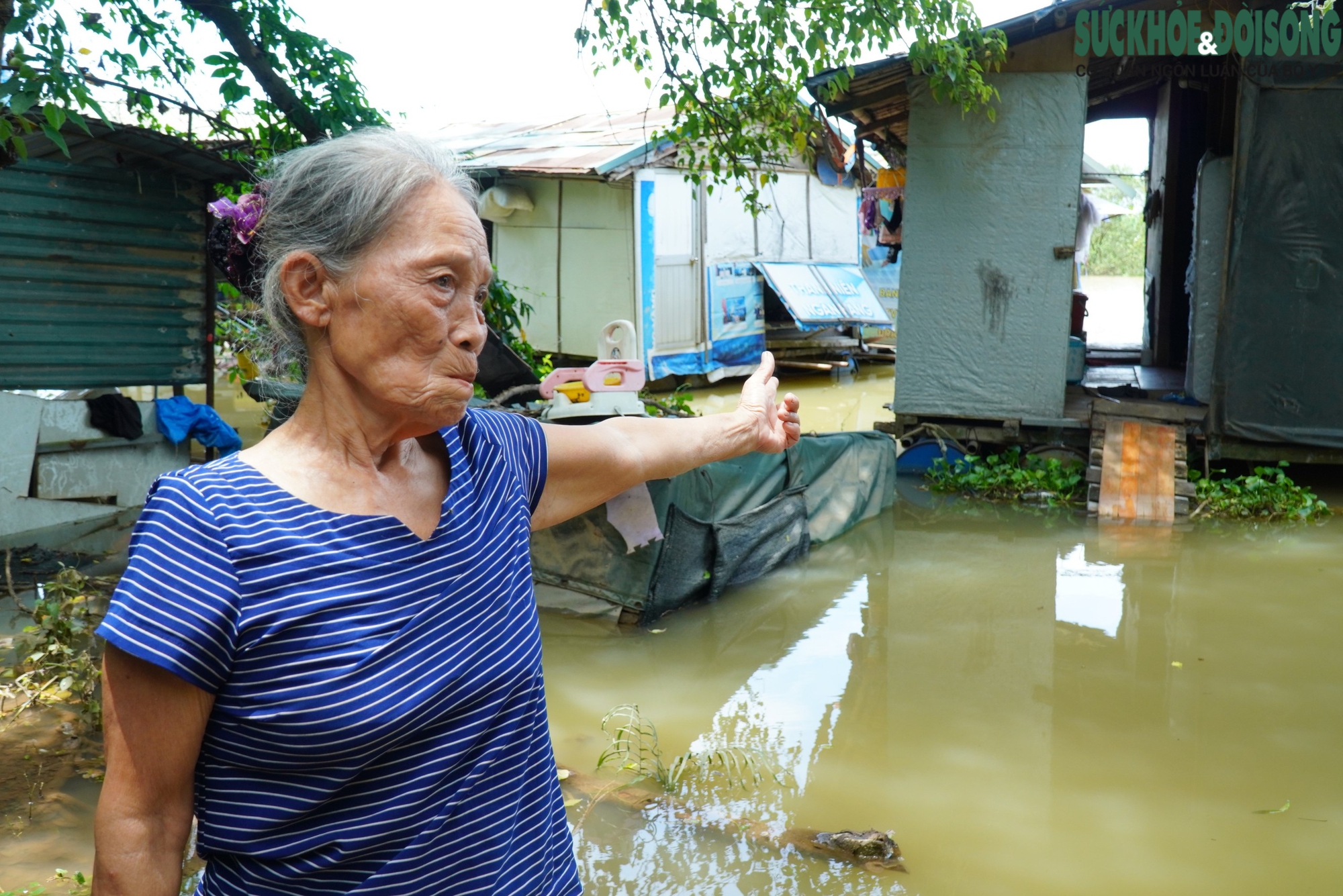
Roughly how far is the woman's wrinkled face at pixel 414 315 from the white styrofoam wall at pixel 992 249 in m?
7.34

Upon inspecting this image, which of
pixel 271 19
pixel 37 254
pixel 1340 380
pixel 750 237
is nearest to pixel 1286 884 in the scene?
pixel 1340 380

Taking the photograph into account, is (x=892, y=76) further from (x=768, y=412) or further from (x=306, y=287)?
(x=306, y=287)

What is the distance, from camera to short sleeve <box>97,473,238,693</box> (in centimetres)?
113

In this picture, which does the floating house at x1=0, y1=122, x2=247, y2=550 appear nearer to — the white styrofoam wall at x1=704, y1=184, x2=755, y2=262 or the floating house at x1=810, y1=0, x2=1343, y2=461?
the floating house at x1=810, y1=0, x2=1343, y2=461

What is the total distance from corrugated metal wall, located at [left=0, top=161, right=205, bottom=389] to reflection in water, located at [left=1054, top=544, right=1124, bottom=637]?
6.18m

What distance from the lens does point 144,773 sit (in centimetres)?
120

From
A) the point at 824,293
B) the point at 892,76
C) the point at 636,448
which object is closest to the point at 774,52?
the point at 892,76

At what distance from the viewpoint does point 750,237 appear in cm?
1468

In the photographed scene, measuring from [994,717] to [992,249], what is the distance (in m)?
4.81

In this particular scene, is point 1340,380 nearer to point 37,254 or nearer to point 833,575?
point 833,575

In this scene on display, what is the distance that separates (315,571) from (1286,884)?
3.37 m

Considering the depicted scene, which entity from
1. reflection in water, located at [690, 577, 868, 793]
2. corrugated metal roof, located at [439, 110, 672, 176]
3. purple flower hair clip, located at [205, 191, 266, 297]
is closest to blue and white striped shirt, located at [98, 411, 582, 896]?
purple flower hair clip, located at [205, 191, 266, 297]

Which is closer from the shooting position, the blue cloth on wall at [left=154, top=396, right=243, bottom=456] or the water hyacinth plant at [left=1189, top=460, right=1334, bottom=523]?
the blue cloth on wall at [left=154, top=396, right=243, bottom=456]

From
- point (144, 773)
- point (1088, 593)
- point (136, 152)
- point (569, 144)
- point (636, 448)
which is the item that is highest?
point (569, 144)
